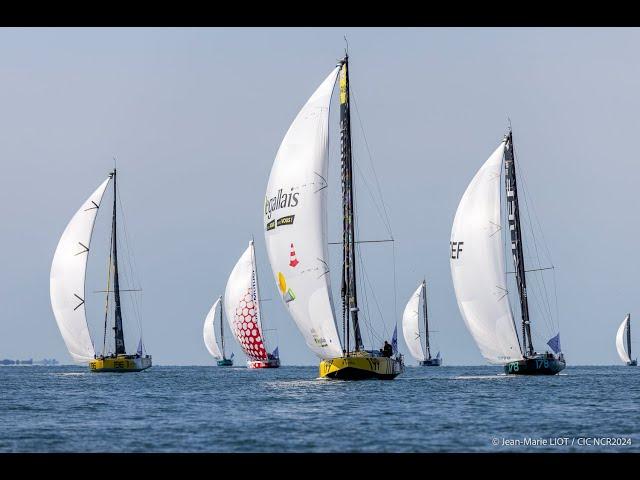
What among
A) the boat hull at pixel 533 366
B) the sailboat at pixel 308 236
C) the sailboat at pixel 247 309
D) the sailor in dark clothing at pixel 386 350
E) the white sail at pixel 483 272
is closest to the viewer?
the sailboat at pixel 308 236

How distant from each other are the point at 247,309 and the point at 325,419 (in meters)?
62.5

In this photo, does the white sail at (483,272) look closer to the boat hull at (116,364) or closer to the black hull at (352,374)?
the black hull at (352,374)

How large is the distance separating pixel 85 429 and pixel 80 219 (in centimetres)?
4427

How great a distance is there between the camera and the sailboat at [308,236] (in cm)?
4381

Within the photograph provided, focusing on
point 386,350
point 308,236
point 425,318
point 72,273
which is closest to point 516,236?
point 386,350

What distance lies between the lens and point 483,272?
57.7m

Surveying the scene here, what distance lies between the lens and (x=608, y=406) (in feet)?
124

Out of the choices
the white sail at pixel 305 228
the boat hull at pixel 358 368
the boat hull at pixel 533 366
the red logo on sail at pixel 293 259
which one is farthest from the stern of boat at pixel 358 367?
the boat hull at pixel 533 366

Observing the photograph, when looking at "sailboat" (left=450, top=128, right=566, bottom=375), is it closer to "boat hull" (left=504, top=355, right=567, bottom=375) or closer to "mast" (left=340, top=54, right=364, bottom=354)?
"boat hull" (left=504, top=355, right=567, bottom=375)

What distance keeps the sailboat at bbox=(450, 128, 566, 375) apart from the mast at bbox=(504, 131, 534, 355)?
146 centimetres

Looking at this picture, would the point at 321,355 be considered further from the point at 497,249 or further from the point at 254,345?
the point at 254,345

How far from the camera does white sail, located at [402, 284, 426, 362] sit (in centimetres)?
12681

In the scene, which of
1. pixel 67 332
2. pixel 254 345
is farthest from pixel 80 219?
pixel 254 345

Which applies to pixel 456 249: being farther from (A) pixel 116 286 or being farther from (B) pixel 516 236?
(A) pixel 116 286
